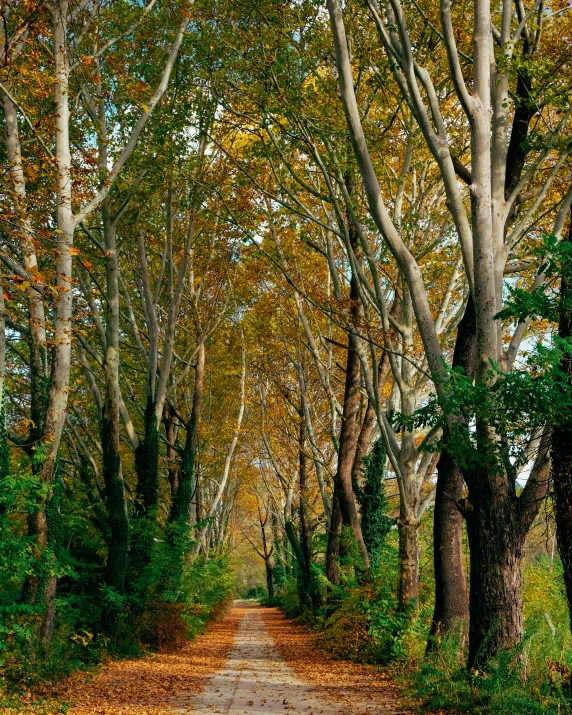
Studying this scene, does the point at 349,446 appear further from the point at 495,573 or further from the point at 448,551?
the point at 495,573

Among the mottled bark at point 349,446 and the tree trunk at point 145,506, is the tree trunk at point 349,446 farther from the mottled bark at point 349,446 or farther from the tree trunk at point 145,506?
the tree trunk at point 145,506

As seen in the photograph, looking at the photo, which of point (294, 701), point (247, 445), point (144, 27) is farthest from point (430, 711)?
point (247, 445)

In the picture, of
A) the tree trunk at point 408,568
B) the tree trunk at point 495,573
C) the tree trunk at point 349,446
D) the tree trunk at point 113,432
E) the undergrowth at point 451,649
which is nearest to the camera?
the undergrowth at point 451,649

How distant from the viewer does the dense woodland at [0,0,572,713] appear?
7.48 meters

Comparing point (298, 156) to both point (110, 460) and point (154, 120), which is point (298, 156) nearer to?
point (154, 120)

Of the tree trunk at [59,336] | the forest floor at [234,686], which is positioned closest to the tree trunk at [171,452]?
the forest floor at [234,686]

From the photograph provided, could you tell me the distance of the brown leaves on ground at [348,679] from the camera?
848 cm

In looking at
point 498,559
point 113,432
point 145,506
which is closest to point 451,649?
point 498,559

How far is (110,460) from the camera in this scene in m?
13.4

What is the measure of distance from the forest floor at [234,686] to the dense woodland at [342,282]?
2.11ft

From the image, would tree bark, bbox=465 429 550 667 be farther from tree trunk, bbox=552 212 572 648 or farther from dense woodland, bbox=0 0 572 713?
tree trunk, bbox=552 212 572 648

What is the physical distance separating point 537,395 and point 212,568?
75.7 ft

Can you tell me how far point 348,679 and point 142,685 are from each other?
10.4ft

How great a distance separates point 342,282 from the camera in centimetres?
2014
